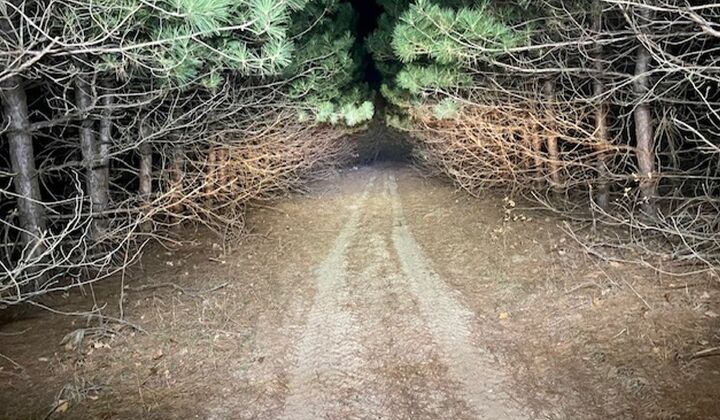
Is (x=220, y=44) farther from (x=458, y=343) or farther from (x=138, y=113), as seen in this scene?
(x=458, y=343)

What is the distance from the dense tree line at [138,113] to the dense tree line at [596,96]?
79.4 inches

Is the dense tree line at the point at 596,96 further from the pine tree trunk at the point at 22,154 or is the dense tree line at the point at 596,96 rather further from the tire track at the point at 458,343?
the pine tree trunk at the point at 22,154

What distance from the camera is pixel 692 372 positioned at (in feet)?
12.8

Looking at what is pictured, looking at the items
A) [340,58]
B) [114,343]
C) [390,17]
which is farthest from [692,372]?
[390,17]

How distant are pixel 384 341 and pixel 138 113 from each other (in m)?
4.43

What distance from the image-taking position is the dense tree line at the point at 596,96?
5523 millimetres

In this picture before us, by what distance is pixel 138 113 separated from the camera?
650cm

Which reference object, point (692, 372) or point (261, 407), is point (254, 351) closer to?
point (261, 407)

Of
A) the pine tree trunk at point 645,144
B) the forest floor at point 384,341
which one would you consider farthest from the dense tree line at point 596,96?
the forest floor at point 384,341

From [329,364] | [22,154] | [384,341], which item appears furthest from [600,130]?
[22,154]

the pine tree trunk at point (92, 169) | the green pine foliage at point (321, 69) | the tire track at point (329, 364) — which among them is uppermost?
the green pine foliage at point (321, 69)

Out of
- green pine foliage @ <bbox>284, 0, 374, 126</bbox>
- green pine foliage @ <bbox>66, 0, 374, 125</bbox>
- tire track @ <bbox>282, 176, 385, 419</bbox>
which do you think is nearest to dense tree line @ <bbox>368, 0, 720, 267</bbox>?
green pine foliage @ <bbox>284, 0, 374, 126</bbox>

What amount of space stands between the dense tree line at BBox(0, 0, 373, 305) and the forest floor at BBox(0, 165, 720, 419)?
822 mm

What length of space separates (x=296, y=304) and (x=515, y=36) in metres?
4.46
